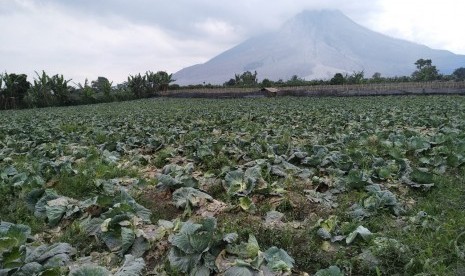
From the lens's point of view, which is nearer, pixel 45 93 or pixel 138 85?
pixel 45 93

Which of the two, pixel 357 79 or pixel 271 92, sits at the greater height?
pixel 357 79

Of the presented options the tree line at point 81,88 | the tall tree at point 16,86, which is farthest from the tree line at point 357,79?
the tall tree at point 16,86

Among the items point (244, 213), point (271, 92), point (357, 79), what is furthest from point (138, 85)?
point (244, 213)

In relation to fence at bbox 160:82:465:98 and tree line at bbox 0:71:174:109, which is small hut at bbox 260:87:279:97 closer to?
fence at bbox 160:82:465:98

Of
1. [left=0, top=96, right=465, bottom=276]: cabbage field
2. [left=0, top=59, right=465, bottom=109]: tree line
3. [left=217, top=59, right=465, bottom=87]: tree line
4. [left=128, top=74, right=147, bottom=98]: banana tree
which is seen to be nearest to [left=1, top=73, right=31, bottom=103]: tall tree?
[left=0, top=59, right=465, bottom=109]: tree line

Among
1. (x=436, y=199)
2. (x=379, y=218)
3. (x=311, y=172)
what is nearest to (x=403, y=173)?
(x=436, y=199)

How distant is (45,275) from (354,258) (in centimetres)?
234

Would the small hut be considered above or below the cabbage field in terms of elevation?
below

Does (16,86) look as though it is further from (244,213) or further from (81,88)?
(244,213)

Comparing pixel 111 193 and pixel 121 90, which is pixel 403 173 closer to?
pixel 111 193

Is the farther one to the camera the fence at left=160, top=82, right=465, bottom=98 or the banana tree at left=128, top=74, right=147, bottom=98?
the banana tree at left=128, top=74, right=147, bottom=98

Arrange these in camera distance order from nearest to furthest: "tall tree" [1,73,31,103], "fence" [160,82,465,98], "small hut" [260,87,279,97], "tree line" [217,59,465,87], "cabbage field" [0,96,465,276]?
"cabbage field" [0,96,465,276]
"fence" [160,82,465,98]
"small hut" [260,87,279,97]
"tall tree" [1,73,31,103]
"tree line" [217,59,465,87]

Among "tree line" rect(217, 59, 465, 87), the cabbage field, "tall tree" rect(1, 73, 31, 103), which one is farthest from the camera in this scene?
"tree line" rect(217, 59, 465, 87)

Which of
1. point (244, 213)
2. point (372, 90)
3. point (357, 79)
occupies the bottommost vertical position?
point (372, 90)
